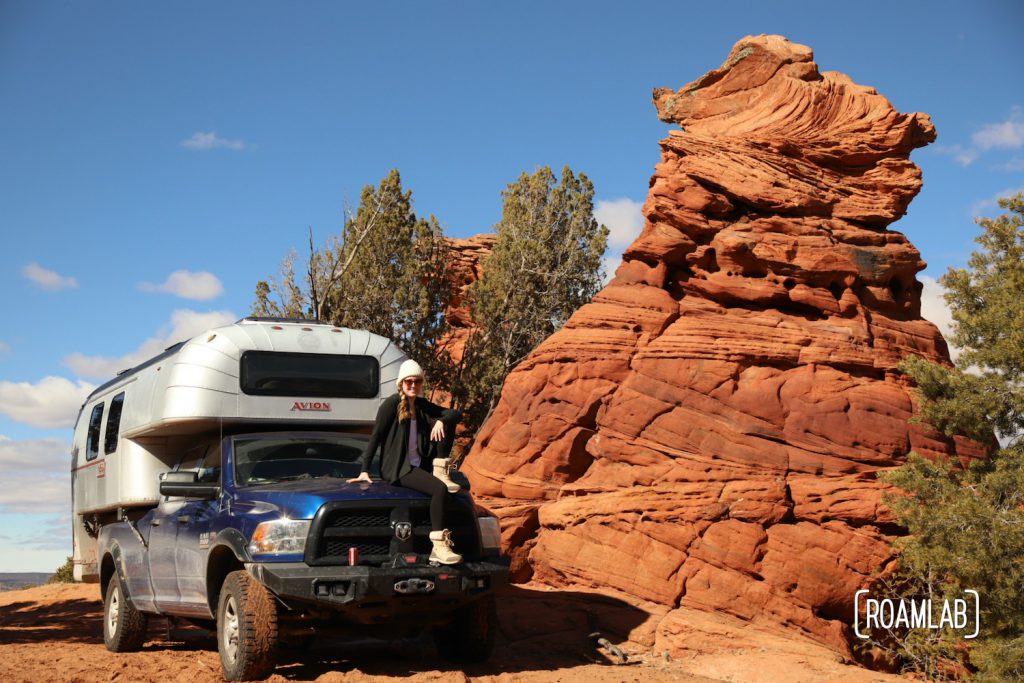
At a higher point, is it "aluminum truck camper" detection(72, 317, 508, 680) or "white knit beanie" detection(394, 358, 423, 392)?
"white knit beanie" detection(394, 358, 423, 392)

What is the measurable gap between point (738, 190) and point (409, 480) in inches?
487

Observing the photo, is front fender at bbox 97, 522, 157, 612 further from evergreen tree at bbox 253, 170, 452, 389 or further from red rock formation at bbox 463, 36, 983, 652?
evergreen tree at bbox 253, 170, 452, 389

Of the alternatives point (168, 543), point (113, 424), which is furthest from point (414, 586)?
point (113, 424)

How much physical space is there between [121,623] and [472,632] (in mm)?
4349

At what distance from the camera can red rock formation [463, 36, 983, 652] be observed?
47.8 feet

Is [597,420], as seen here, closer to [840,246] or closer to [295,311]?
[840,246]

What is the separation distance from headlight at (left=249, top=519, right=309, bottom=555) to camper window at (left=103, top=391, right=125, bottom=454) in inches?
174

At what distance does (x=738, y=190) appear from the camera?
1853cm

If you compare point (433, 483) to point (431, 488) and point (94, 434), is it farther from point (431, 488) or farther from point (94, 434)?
point (94, 434)

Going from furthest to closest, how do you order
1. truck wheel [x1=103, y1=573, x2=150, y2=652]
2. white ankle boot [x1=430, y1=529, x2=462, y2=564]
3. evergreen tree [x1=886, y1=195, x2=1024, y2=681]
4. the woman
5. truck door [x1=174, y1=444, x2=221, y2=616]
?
evergreen tree [x1=886, y1=195, x2=1024, y2=681], truck wheel [x1=103, y1=573, x2=150, y2=652], truck door [x1=174, y1=444, x2=221, y2=616], the woman, white ankle boot [x1=430, y1=529, x2=462, y2=564]

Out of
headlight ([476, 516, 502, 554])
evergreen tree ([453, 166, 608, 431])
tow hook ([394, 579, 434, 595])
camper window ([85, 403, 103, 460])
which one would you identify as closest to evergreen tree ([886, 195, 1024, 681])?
headlight ([476, 516, 502, 554])

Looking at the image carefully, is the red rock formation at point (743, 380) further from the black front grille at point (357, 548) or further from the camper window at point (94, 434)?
the camper window at point (94, 434)

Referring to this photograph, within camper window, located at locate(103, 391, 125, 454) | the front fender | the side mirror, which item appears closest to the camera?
the side mirror

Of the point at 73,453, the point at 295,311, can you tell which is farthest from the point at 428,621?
the point at 295,311
